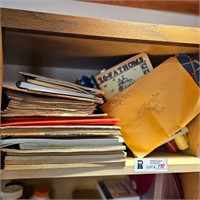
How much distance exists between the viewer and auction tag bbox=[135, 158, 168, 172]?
524mm

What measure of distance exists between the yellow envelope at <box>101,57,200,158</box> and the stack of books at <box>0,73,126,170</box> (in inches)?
3.5

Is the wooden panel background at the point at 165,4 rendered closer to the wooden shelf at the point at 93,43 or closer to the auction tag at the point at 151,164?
the wooden shelf at the point at 93,43

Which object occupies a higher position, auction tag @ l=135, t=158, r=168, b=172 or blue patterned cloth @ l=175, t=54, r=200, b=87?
blue patterned cloth @ l=175, t=54, r=200, b=87

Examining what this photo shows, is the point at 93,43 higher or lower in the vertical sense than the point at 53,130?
higher

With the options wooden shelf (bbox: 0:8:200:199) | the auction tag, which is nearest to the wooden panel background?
wooden shelf (bbox: 0:8:200:199)

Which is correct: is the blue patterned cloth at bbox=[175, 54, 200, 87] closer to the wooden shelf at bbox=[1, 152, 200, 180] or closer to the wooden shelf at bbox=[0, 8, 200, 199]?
the wooden shelf at bbox=[0, 8, 200, 199]

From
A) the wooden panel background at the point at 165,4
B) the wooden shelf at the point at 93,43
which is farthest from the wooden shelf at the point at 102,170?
the wooden panel background at the point at 165,4

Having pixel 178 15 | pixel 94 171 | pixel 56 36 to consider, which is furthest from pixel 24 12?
pixel 178 15

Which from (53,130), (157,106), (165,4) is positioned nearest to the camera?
(53,130)

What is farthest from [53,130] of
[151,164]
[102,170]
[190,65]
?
[190,65]

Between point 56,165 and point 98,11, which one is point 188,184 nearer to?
point 56,165

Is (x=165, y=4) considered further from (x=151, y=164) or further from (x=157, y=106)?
(x=151, y=164)

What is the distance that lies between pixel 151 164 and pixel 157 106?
15cm

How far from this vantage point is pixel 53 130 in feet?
1.55
